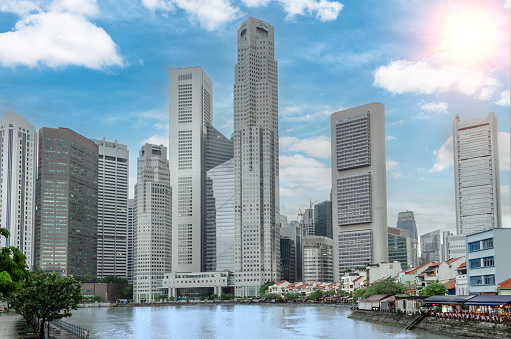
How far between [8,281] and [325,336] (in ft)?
198

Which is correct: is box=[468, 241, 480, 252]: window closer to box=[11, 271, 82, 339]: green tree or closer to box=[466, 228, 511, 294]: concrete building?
box=[466, 228, 511, 294]: concrete building

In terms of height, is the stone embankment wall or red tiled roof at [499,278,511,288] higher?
red tiled roof at [499,278,511,288]

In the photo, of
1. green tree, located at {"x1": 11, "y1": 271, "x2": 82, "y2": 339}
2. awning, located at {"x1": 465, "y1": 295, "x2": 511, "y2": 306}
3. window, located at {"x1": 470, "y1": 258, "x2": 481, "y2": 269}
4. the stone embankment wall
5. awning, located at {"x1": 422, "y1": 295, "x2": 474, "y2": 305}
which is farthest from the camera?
Answer: window, located at {"x1": 470, "y1": 258, "x2": 481, "y2": 269}

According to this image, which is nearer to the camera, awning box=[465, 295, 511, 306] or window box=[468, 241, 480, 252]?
awning box=[465, 295, 511, 306]

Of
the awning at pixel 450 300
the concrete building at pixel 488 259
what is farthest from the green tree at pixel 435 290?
the awning at pixel 450 300

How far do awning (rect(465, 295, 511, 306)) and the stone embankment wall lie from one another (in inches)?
129

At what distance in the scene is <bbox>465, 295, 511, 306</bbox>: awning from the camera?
69.6 m

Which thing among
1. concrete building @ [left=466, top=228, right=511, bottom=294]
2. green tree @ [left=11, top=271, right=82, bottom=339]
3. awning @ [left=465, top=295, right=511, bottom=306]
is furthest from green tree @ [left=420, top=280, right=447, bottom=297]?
green tree @ [left=11, top=271, right=82, bottom=339]

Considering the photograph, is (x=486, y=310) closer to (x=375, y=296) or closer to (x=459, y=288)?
(x=459, y=288)

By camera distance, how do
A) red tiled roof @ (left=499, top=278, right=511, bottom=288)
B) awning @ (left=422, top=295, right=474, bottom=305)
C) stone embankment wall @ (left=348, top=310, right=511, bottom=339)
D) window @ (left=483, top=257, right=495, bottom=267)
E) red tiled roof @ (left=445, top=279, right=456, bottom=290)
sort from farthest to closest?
red tiled roof @ (left=445, top=279, right=456, bottom=290) < window @ (left=483, top=257, right=495, bottom=267) < awning @ (left=422, top=295, right=474, bottom=305) < red tiled roof @ (left=499, top=278, right=511, bottom=288) < stone embankment wall @ (left=348, top=310, right=511, bottom=339)

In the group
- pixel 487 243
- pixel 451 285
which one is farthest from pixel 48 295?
pixel 451 285

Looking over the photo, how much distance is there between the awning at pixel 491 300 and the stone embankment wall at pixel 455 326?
3272 mm

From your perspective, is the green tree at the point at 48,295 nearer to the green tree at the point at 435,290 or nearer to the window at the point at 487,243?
the window at the point at 487,243

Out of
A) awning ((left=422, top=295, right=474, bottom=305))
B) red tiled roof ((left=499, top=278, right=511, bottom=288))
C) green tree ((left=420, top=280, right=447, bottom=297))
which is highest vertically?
red tiled roof ((left=499, top=278, right=511, bottom=288))
